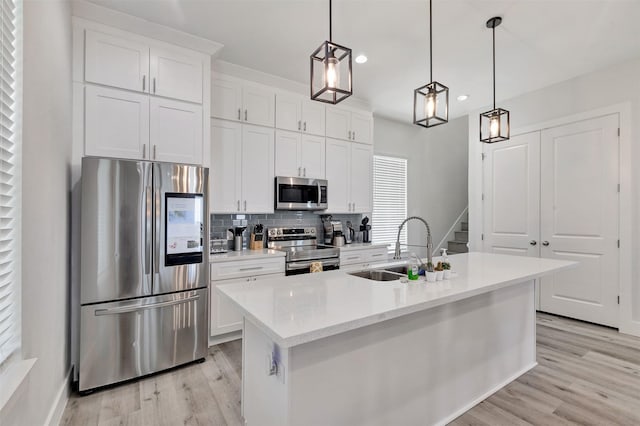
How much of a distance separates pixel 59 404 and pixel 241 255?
1.69 m

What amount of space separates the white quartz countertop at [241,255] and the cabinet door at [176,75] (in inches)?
60.3

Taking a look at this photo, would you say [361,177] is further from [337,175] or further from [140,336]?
[140,336]

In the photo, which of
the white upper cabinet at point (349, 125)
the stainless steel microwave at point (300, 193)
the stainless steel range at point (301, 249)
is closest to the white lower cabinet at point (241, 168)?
the stainless steel microwave at point (300, 193)

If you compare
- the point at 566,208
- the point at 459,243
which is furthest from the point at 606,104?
the point at 459,243

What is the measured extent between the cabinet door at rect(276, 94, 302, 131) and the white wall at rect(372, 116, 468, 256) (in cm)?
179

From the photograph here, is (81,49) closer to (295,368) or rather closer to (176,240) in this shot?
(176,240)

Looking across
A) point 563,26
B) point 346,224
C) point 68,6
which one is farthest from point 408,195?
point 68,6

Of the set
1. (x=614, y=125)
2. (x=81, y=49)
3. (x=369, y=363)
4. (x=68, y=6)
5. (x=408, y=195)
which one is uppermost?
(x=68, y=6)

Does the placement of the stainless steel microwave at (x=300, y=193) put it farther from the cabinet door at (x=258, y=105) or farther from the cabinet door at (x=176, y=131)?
the cabinet door at (x=176, y=131)

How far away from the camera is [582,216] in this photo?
3.76 meters

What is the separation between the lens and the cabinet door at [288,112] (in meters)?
3.80

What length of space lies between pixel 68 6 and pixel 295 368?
300 cm

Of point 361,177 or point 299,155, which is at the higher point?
point 299,155

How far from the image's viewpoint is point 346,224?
4.71 m
